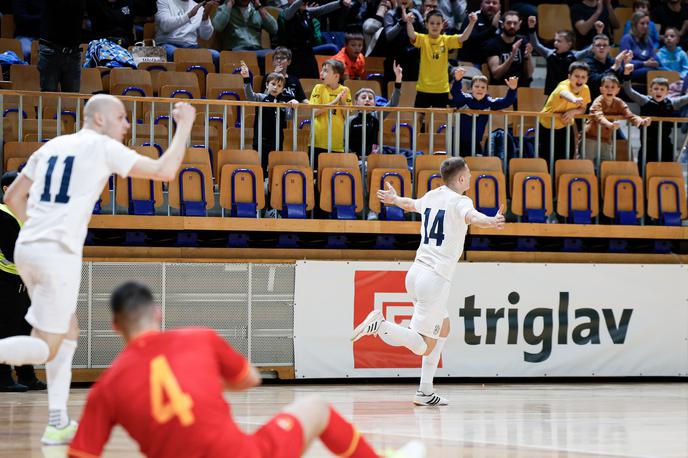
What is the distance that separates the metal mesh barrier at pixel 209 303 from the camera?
1098 centimetres

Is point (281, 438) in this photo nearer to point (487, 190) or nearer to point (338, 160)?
point (338, 160)

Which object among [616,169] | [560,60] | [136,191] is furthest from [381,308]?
[560,60]

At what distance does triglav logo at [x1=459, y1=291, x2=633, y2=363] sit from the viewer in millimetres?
11836

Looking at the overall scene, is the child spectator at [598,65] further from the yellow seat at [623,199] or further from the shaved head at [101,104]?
the shaved head at [101,104]

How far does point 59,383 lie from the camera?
6426mm

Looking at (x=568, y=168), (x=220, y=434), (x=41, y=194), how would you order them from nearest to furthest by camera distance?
(x=220, y=434), (x=41, y=194), (x=568, y=168)

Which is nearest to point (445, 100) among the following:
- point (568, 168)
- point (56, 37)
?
point (568, 168)

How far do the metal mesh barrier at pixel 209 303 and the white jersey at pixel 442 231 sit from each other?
8.84ft

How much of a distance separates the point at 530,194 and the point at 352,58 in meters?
3.99

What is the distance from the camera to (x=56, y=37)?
1201 centimetres

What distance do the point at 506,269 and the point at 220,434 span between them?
8.46m

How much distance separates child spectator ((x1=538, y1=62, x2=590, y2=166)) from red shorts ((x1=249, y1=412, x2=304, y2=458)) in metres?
9.17

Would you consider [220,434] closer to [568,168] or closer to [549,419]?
[549,419]

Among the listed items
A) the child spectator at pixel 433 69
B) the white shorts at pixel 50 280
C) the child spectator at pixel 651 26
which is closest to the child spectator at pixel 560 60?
the child spectator at pixel 433 69
